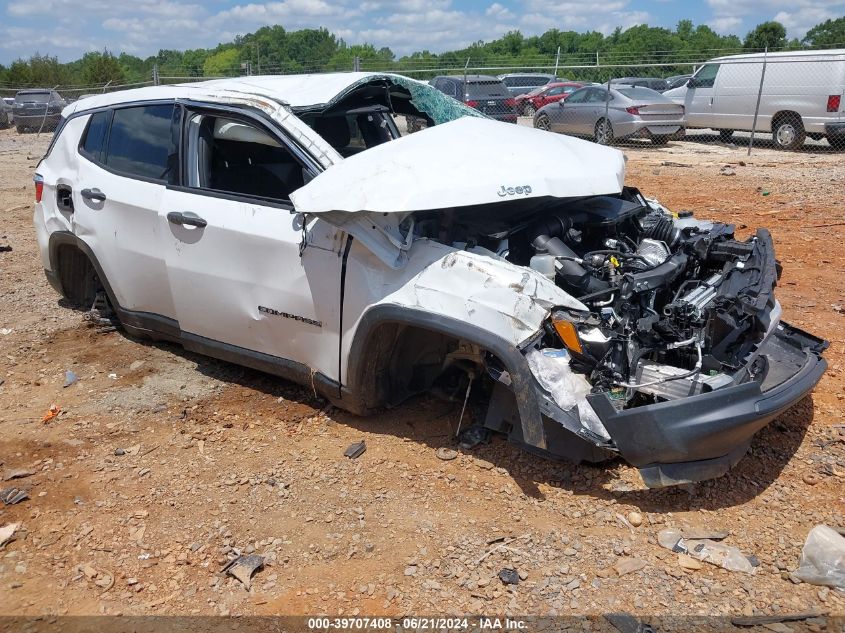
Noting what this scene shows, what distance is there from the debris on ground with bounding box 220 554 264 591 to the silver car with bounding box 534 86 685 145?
559 inches

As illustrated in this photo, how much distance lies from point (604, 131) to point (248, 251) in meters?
13.5

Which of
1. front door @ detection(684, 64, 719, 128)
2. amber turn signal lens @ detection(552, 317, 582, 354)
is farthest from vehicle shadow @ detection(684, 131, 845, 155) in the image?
amber turn signal lens @ detection(552, 317, 582, 354)

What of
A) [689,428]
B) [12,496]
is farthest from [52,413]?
[689,428]

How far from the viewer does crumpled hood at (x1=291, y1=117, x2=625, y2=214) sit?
337 cm

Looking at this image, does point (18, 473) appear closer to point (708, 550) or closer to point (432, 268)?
point (432, 268)

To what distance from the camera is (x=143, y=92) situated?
480 cm

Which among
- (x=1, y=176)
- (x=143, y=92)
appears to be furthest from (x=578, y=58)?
(x=143, y=92)

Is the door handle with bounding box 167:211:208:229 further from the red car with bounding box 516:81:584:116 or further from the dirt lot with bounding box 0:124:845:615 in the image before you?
the red car with bounding box 516:81:584:116

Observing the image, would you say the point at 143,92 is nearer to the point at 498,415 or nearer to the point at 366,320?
the point at 366,320

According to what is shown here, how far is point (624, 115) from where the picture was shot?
1554cm

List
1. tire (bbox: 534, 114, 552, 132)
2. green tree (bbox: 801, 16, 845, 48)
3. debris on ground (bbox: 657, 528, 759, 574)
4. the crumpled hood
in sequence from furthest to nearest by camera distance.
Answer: green tree (bbox: 801, 16, 845, 48), tire (bbox: 534, 114, 552, 132), the crumpled hood, debris on ground (bbox: 657, 528, 759, 574)

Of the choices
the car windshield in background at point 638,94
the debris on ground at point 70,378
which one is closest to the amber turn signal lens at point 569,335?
the debris on ground at point 70,378

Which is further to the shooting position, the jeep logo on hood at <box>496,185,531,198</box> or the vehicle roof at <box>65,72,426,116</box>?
the vehicle roof at <box>65,72,426,116</box>

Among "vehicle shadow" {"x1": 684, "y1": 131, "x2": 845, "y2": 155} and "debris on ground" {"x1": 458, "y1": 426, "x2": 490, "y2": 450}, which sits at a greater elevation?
"debris on ground" {"x1": 458, "y1": 426, "x2": 490, "y2": 450}
